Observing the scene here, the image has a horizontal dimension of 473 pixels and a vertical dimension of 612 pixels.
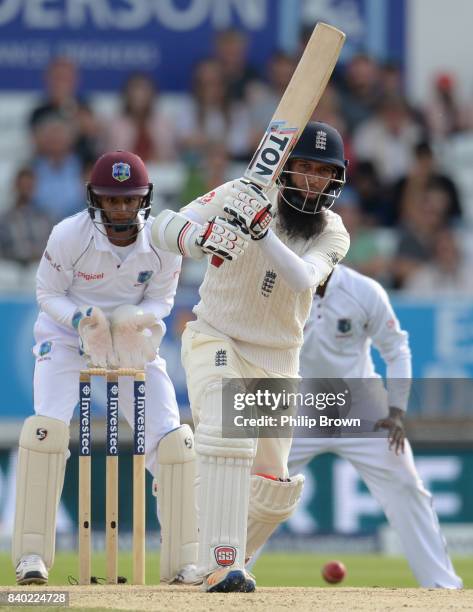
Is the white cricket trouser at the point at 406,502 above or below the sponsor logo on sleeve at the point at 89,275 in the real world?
below

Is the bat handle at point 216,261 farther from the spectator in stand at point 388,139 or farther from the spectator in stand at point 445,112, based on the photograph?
the spectator in stand at point 445,112

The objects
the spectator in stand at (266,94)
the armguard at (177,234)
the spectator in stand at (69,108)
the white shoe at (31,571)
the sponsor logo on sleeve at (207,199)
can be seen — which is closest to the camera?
the armguard at (177,234)

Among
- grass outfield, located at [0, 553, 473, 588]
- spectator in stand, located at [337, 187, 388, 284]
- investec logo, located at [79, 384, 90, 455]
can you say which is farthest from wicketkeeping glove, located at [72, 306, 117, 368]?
spectator in stand, located at [337, 187, 388, 284]

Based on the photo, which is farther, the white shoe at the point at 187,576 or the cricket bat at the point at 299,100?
the white shoe at the point at 187,576

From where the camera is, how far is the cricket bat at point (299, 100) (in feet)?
16.2

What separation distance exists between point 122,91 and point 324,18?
74.1 inches

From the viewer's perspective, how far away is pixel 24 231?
11.3 meters

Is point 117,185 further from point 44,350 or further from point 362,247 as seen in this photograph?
point 362,247

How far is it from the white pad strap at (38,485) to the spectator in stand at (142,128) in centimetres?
680

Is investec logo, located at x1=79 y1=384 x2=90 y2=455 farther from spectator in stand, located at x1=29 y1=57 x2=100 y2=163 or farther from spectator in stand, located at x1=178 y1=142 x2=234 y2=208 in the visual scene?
spectator in stand, located at x1=29 y1=57 x2=100 y2=163

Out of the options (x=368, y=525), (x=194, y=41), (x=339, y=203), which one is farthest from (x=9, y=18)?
(x=368, y=525)

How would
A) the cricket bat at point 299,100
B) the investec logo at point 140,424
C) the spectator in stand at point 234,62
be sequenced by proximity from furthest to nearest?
the spectator in stand at point 234,62 < the investec logo at point 140,424 < the cricket bat at point 299,100

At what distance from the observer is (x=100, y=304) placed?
5.77 m

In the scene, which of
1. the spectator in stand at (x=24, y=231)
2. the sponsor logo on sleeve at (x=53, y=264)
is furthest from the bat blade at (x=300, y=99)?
the spectator in stand at (x=24, y=231)
